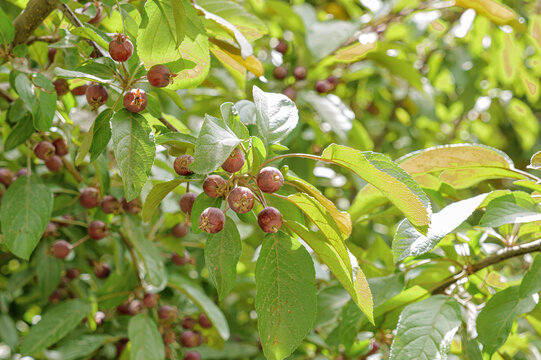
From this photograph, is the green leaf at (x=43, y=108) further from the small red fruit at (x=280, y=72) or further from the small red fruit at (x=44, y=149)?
the small red fruit at (x=280, y=72)

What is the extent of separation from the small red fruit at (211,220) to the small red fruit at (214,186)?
0.03 metres

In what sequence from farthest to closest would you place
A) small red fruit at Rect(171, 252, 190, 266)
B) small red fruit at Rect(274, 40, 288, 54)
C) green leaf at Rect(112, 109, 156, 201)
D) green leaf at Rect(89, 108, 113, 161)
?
small red fruit at Rect(274, 40, 288, 54) → small red fruit at Rect(171, 252, 190, 266) → green leaf at Rect(89, 108, 113, 161) → green leaf at Rect(112, 109, 156, 201)

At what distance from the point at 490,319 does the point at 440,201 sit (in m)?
0.31

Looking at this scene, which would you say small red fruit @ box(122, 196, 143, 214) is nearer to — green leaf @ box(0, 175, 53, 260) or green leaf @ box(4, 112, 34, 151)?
green leaf @ box(0, 175, 53, 260)

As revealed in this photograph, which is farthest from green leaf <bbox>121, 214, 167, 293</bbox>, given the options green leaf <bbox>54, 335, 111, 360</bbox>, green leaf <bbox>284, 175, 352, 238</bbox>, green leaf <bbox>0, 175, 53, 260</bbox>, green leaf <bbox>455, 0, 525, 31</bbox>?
Result: green leaf <bbox>455, 0, 525, 31</bbox>

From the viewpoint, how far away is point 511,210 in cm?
108

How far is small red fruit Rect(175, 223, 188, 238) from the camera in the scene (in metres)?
1.79

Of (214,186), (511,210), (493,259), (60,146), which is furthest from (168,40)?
(493,259)

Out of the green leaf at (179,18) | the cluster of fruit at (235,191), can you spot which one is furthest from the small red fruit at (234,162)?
the green leaf at (179,18)

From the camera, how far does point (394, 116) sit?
3.23 meters

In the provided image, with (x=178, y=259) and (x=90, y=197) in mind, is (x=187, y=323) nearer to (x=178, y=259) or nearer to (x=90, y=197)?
(x=178, y=259)

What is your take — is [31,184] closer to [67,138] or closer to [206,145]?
[67,138]

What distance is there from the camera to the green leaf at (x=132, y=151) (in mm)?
916

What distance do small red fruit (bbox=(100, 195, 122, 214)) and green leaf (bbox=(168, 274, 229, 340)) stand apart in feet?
1.11
